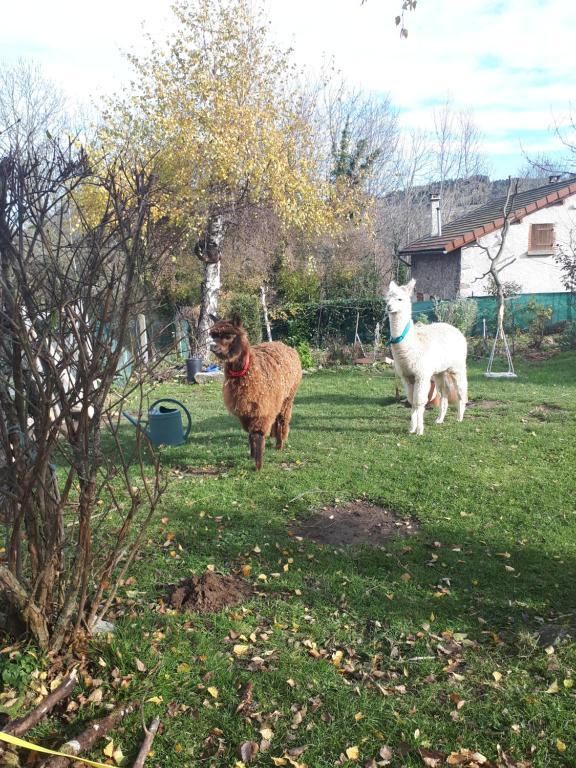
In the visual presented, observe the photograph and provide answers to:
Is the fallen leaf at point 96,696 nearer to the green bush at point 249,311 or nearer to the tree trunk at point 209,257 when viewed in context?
the tree trunk at point 209,257

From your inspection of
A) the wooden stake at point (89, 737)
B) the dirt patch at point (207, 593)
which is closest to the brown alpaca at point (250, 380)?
the dirt patch at point (207, 593)

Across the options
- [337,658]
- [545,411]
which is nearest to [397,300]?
[545,411]

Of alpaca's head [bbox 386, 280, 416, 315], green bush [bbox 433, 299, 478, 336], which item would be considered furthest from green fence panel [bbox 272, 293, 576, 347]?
alpaca's head [bbox 386, 280, 416, 315]

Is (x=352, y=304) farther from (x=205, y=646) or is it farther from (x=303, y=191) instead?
(x=205, y=646)

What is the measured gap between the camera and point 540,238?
2469 cm

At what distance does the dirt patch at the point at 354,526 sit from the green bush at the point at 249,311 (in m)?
12.8

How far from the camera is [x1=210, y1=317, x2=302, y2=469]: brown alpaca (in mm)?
6793

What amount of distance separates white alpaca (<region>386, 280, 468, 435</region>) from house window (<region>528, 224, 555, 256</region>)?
1744 centimetres

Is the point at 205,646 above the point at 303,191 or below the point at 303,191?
below

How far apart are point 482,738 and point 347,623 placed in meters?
1.19

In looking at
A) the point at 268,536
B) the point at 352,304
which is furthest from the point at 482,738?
the point at 352,304

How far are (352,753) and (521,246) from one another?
25035mm

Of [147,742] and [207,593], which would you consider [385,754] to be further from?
[207,593]

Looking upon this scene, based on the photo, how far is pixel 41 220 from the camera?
2.77 m
